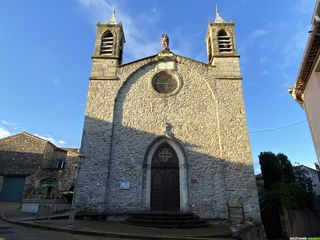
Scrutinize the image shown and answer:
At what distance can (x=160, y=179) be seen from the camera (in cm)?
1177

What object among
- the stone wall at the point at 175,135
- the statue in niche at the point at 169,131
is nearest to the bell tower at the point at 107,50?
the stone wall at the point at 175,135

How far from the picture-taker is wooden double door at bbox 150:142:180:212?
11305 millimetres

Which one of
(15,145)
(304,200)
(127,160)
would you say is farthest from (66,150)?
(304,200)

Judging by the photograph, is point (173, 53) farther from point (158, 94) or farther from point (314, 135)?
point (314, 135)

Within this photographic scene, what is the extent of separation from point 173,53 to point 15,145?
18753mm

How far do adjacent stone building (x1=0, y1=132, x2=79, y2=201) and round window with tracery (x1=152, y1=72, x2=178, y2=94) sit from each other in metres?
11.1

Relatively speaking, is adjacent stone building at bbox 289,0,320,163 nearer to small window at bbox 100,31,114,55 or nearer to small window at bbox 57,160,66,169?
small window at bbox 100,31,114,55

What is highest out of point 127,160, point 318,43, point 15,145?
point 15,145

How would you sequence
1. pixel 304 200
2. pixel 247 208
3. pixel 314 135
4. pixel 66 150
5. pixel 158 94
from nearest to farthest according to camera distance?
pixel 314 135, pixel 247 208, pixel 304 200, pixel 158 94, pixel 66 150

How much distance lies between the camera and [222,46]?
1471 centimetres

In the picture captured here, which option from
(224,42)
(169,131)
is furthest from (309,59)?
(224,42)

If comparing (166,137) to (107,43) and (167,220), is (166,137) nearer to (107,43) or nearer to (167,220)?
(167,220)

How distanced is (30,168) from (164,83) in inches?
651

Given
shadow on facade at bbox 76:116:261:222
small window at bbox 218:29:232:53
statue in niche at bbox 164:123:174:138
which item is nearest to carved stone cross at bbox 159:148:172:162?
shadow on facade at bbox 76:116:261:222
